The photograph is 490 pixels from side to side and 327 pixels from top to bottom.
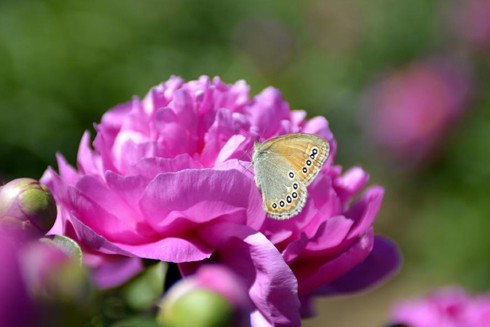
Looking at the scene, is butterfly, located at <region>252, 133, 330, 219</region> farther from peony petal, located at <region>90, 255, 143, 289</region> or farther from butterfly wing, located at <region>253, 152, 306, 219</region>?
peony petal, located at <region>90, 255, 143, 289</region>

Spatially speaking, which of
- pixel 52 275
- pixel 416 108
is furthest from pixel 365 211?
pixel 416 108

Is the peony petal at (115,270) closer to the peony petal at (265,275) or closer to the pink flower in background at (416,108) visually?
the peony petal at (265,275)

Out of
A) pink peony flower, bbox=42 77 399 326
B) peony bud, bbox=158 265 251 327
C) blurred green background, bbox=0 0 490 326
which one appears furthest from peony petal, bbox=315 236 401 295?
blurred green background, bbox=0 0 490 326

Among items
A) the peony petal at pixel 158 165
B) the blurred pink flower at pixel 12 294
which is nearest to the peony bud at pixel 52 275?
the blurred pink flower at pixel 12 294

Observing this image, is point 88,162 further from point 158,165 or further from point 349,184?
point 349,184

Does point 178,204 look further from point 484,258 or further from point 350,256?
point 484,258
